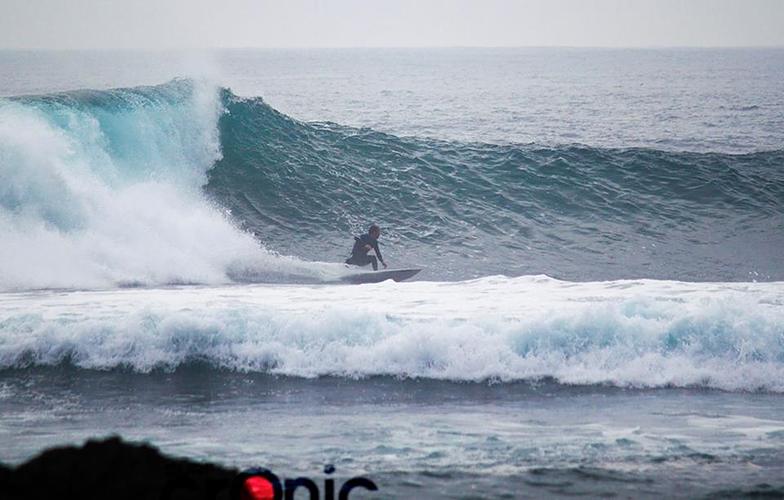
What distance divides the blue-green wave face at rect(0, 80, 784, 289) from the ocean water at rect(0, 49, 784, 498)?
0.07 metres

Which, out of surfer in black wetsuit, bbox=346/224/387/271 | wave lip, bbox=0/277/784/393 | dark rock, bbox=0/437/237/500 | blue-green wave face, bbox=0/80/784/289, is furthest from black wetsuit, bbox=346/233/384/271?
dark rock, bbox=0/437/237/500

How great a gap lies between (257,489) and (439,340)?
267 inches

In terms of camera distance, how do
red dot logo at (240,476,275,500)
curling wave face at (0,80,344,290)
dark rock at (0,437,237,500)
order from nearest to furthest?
dark rock at (0,437,237,500) < red dot logo at (240,476,275,500) < curling wave face at (0,80,344,290)

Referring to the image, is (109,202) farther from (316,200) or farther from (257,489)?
(257,489)

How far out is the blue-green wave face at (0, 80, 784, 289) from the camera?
616 inches

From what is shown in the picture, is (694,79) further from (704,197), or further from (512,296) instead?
(512,296)

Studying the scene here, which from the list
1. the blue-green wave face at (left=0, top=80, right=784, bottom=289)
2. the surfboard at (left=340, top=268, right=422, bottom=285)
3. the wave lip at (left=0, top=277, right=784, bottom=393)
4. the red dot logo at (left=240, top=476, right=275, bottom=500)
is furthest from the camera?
the blue-green wave face at (left=0, top=80, right=784, bottom=289)

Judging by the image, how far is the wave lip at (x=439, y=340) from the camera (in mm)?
9281

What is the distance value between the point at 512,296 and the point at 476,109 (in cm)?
3443

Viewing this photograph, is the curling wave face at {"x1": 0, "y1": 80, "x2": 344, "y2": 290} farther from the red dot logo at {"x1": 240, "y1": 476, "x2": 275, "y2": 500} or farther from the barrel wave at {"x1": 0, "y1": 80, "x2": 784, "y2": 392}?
the red dot logo at {"x1": 240, "y1": 476, "x2": 275, "y2": 500}

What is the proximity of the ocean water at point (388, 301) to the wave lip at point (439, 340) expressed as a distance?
3 cm

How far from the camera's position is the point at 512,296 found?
11.9 m

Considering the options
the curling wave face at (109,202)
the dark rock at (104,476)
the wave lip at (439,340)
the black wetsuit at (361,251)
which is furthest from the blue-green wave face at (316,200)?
the dark rock at (104,476)

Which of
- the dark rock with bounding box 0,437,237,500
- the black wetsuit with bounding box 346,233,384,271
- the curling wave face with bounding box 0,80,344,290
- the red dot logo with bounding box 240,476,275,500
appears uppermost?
the curling wave face with bounding box 0,80,344,290
